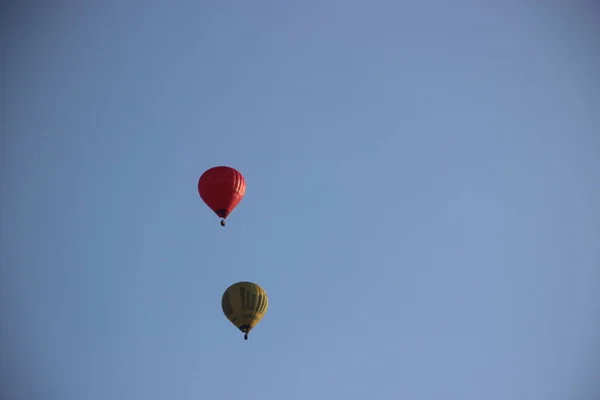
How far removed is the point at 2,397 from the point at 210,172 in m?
38.3

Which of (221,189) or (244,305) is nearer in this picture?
(244,305)

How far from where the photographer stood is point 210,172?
26578 mm

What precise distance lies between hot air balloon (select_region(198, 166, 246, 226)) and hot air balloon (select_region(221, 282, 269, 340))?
3.13m

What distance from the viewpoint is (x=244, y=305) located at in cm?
2500

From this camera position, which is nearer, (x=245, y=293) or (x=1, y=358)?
(x=245, y=293)

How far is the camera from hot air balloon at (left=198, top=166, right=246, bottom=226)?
2619cm

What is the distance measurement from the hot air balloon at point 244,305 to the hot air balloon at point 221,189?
3.13 metres

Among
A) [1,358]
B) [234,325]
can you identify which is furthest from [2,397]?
[234,325]

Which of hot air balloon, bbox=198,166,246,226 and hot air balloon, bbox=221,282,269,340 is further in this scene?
hot air balloon, bbox=198,166,246,226

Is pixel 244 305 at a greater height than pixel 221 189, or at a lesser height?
lesser

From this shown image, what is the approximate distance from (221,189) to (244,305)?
17.7 ft

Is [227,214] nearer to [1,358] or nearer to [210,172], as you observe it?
[210,172]

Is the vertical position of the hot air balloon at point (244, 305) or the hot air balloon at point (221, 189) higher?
the hot air balloon at point (221, 189)

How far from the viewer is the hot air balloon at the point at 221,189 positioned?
2619 centimetres
